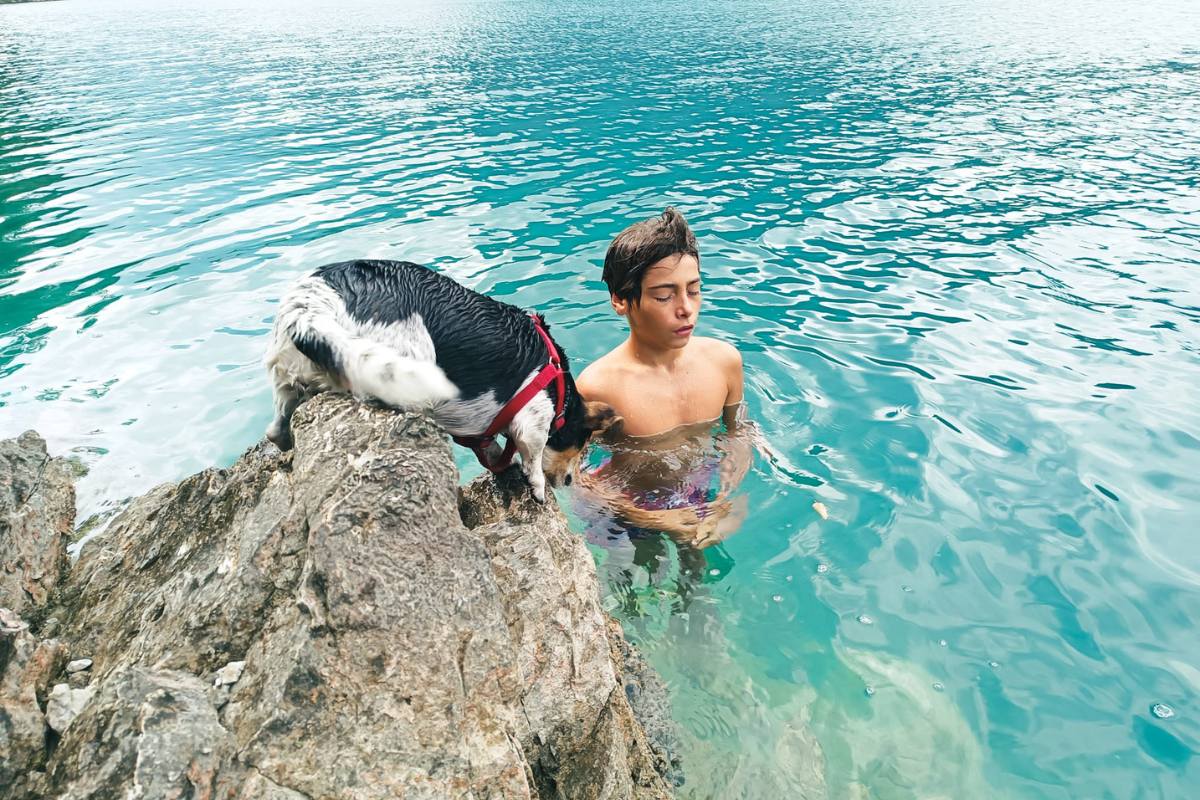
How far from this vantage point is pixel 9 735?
1769 mm

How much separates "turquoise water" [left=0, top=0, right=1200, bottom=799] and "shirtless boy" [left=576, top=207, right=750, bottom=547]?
248mm

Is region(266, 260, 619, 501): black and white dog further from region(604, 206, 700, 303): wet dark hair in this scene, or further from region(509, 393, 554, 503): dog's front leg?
region(604, 206, 700, 303): wet dark hair

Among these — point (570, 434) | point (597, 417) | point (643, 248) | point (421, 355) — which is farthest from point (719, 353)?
point (421, 355)

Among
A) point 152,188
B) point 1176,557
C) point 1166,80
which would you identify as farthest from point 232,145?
point 1166,80

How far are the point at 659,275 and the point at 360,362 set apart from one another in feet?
5.00

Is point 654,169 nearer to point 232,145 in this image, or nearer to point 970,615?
point 232,145

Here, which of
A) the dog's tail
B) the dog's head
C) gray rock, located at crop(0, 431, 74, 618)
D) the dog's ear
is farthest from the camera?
the dog's ear

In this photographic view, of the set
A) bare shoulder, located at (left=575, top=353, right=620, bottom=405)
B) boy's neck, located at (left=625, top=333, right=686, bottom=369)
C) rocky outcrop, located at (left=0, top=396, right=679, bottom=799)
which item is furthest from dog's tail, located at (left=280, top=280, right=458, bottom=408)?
boy's neck, located at (left=625, top=333, right=686, bottom=369)

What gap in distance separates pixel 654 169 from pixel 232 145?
736 cm

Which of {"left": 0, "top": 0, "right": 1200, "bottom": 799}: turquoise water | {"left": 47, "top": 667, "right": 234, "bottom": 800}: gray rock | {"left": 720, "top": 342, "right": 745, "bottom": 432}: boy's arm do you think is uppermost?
{"left": 47, "top": 667, "right": 234, "bottom": 800}: gray rock

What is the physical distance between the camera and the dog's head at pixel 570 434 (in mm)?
3117

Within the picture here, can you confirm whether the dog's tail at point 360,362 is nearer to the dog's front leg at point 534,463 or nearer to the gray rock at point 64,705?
the dog's front leg at point 534,463

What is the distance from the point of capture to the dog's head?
10.2ft

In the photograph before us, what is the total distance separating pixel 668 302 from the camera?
3.54m
